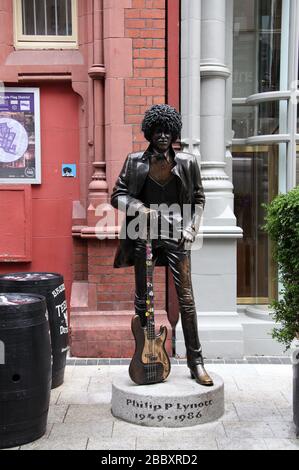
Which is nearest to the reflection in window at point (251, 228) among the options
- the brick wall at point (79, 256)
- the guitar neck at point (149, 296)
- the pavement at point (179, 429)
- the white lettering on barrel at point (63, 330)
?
the pavement at point (179, 429)

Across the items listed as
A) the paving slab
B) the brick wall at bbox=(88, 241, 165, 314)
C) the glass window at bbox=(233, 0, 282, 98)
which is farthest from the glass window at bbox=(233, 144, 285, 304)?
the paving slab

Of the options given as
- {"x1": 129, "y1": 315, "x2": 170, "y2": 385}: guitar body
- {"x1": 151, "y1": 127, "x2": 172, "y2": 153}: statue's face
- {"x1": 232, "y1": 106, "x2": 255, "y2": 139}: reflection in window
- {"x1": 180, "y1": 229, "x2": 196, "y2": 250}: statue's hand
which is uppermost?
{"x1": 232, "y1": 106, "x2": 255, "y2": 139}: reflection in window

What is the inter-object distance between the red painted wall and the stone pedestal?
2.65m

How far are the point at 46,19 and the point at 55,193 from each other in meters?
2.07

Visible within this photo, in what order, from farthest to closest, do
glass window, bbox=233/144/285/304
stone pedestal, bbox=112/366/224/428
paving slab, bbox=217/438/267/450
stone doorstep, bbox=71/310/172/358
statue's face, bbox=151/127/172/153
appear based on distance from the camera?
glass window, bbox=233/144/285/304, stone doorstep, bbox=71/310/172/358, statue's face, bbox=151/127/172/153, stone pedestal, bbox=112/366/224/428, paving slab, bbox=217/438/267/450

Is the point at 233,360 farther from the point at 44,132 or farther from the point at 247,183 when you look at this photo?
the point at 44,132

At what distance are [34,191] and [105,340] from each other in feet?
6.47

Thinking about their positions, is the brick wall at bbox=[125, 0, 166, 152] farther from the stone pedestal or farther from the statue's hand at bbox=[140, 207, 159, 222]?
the stone pedestal

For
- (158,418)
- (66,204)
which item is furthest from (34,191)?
(158,418)

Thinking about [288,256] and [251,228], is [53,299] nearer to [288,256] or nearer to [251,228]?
[288,256]

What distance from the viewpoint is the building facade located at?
6312mm

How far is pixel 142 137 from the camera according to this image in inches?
252

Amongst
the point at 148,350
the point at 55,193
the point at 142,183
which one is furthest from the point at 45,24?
the point at 148,350

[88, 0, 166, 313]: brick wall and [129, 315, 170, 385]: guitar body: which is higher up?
[88, 0, 166, 313]: brick wall
